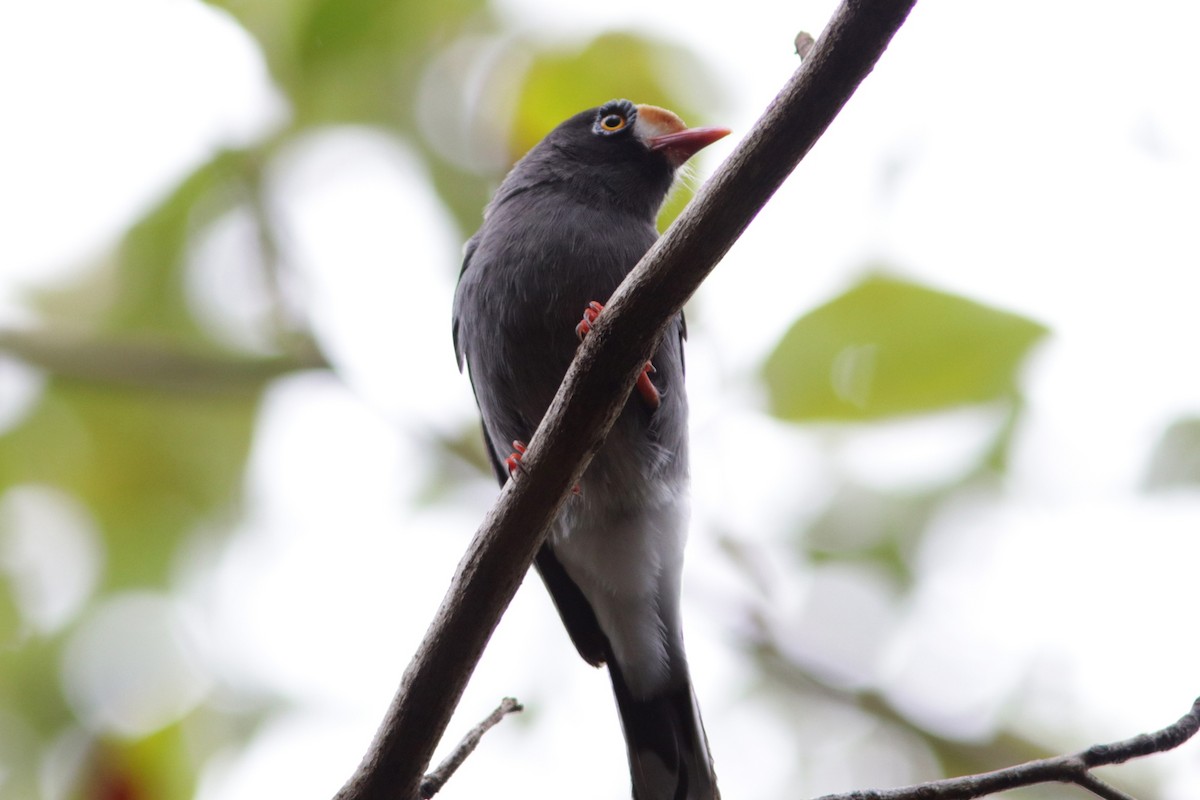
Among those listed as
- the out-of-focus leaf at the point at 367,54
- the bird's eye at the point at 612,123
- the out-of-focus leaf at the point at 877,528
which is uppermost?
the out-of-focus leaf at the point at 367,54

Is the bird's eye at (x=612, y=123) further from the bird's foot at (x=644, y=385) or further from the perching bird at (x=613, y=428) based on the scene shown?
the bird's foot at (x=644, y=385)

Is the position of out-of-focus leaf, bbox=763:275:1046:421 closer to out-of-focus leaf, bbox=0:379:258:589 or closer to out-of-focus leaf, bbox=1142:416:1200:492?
out-of-focus leaf, bbox=1142:416:1200:492

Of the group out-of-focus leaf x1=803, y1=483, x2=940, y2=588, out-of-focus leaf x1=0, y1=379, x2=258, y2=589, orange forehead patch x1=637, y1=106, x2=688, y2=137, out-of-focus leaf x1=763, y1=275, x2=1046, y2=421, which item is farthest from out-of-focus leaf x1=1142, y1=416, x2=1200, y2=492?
out-of-focus leaf x1=0, y1=379, x2=258, y2=589

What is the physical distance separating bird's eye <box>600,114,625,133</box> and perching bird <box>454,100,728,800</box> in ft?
0.38

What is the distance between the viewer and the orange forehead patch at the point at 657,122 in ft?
14.8

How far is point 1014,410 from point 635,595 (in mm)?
1388

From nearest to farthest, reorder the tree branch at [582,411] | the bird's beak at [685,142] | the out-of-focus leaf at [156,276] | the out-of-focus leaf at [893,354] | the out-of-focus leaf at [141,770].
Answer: the tree branch at [582,411] → the out-of-focus leaf at [141,770] → the out-of-focus leaf at [893,354] → the out-of-focus leaf at [156,276] → the bird's beak at [685,142]

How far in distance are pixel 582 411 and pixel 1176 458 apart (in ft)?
7.58

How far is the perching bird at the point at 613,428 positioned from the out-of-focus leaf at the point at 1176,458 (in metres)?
1.49

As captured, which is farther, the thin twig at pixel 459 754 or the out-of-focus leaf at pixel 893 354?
the out-of-focus leaf at pixel 893 354

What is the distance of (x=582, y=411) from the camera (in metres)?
2.35

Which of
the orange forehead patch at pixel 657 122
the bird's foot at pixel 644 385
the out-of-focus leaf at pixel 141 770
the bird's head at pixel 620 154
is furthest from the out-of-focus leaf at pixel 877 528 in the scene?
the out-of-focus leaf at pixel 141 770

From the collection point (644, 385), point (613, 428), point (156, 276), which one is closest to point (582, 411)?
point (644, 385)

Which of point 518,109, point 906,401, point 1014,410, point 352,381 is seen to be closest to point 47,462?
point 352,381
